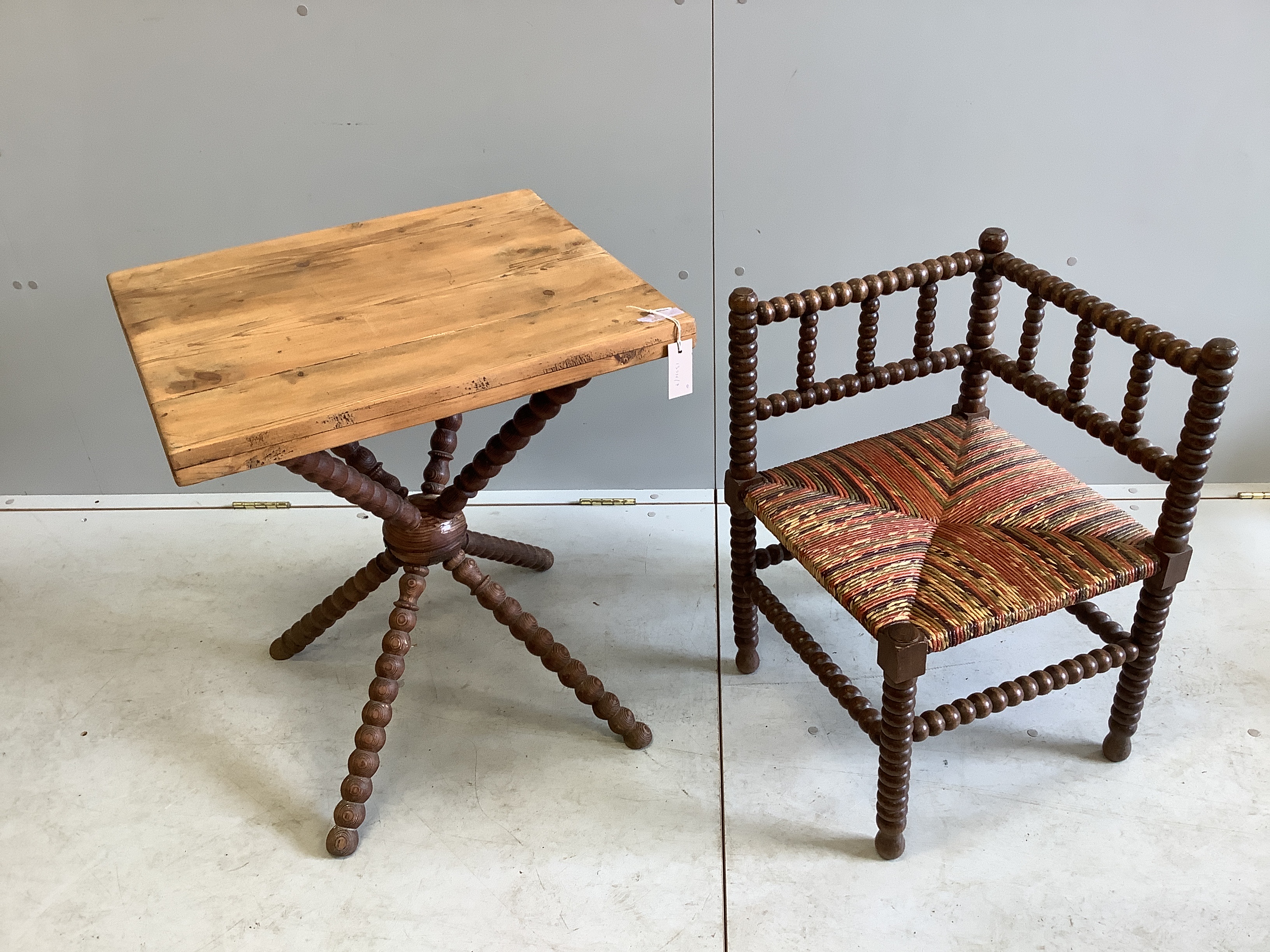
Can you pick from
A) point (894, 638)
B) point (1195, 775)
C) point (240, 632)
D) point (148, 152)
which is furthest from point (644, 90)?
point (1195, 775)

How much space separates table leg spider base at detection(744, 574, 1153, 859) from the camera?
158cm

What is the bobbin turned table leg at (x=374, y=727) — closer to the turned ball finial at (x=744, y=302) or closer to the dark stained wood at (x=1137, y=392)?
the turned ball finial at (x=744, y=302)

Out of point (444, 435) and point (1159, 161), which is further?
point (1159, 161)

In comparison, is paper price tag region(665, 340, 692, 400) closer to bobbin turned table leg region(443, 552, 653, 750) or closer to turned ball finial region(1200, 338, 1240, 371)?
bobbin turned table leg region(443, 552, 653, 750)

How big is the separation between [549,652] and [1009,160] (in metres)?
1.33

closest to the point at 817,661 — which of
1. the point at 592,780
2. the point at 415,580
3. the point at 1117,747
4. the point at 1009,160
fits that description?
the point at 592,780

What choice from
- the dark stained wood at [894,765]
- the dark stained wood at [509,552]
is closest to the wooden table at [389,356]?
the dark stained wood at [509,552]

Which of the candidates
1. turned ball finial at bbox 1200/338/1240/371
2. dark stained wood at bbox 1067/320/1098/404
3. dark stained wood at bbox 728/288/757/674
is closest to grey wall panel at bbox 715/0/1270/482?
dark stained wood at bbox 728/288/757/674

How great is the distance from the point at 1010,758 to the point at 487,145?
1535 millimetres

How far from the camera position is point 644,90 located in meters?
2.20

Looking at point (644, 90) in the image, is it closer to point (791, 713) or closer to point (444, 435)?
point (444, 435)

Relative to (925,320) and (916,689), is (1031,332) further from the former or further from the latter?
(916,689)

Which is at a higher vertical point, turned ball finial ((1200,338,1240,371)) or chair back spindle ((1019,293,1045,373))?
turned ball finial ((1200,338,1240,371))

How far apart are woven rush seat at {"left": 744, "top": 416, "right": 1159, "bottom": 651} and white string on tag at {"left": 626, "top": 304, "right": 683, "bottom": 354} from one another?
37 centimetres
